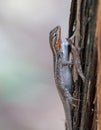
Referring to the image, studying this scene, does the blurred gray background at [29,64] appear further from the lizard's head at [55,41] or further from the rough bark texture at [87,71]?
the rough bark texture at [87,71]

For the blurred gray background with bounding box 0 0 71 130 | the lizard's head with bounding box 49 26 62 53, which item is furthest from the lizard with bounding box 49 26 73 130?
the blurred gray background with bounding box 0 0 71 130

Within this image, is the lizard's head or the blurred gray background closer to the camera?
the lizard's head

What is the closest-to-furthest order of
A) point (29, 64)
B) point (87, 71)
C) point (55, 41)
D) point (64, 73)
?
point (87, 71), point (64, 73), point (55, 41), point (29, 64)

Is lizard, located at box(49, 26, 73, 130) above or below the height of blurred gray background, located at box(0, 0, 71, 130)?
above

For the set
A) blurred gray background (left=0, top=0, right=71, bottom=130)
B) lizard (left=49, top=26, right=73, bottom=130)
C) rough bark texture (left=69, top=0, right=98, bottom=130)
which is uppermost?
rough bark texture (left=69, top=0, right=98, bottom=130)

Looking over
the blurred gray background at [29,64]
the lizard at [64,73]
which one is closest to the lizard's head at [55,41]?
the lizard at [64,73]

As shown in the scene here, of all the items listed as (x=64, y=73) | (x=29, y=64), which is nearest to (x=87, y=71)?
(x=64, y=73)

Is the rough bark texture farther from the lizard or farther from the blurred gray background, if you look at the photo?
the blurred gray background

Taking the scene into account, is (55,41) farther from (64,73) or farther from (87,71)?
(87,71)
